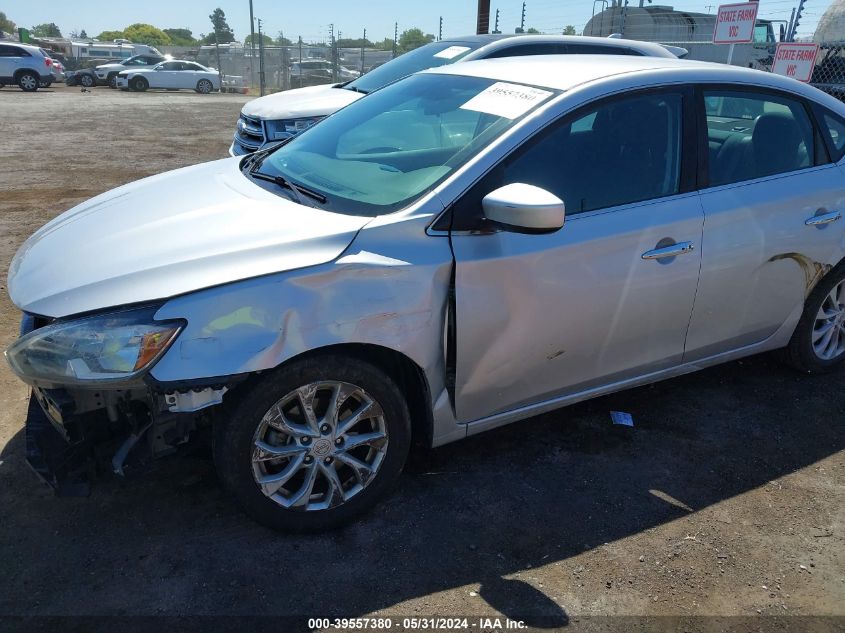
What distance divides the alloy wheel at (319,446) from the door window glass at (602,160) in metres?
0.82

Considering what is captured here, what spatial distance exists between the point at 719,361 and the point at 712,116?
1274 millimetres

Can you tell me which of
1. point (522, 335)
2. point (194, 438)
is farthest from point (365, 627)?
point (522, 335)

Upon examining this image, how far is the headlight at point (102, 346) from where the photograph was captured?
2260 millimetres

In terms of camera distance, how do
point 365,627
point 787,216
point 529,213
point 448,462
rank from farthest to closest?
point 787,216 < point 448,462 < point 529,213 < point 365,627

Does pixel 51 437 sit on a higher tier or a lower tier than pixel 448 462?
higher

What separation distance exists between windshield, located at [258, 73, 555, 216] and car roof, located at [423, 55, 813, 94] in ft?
0.31

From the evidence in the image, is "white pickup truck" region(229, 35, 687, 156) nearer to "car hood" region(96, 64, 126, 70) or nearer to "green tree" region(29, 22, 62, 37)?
"car hood" region(96, 64, 126, 70)

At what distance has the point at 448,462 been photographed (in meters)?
3.22

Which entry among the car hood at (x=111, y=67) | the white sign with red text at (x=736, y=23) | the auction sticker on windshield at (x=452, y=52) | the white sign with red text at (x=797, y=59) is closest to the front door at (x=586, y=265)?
the auction sticker on windshield at (x=452, y=52)

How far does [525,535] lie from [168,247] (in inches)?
71.6

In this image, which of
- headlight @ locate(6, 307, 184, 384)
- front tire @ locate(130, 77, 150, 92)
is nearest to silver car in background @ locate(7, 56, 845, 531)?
headlight @ locate(6, 307, 184, 384)

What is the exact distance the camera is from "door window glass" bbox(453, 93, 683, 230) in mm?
2789

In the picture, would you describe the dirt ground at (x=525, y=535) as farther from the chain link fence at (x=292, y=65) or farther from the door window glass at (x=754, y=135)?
the chain link fence at (x=292, y=65)

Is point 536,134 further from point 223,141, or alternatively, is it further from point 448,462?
point 223,141
